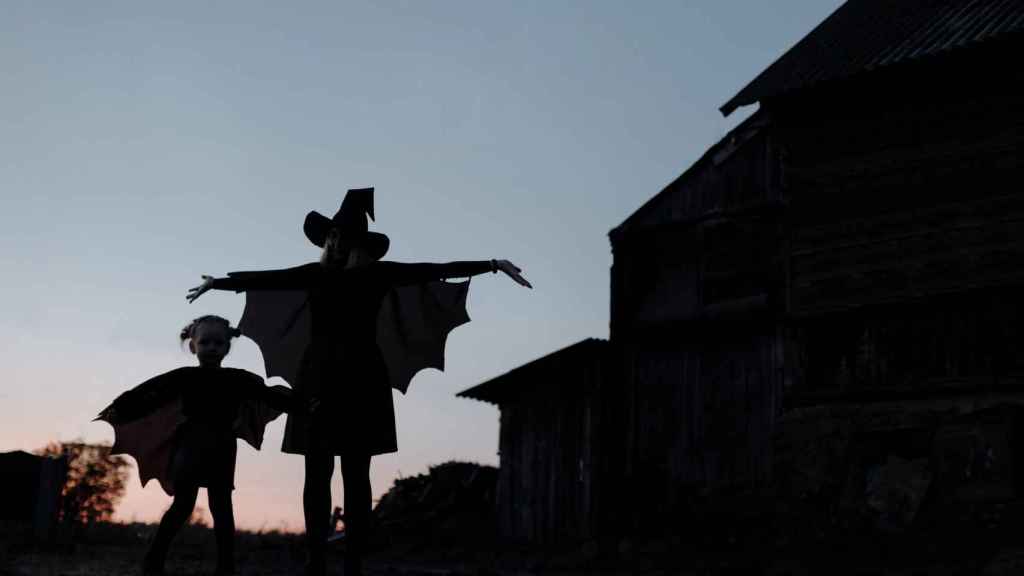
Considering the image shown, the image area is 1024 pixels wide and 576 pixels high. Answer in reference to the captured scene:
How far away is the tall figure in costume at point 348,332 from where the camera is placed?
22.5 ft

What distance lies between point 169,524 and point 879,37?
14.8m

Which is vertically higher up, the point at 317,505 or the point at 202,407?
the point at 202,407

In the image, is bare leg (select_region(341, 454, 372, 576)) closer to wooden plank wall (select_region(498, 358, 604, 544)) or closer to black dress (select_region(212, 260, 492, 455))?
black dress (select_region(212, 260, 492, 455))

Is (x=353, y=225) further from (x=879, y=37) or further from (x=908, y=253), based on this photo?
(x=879, y=37)

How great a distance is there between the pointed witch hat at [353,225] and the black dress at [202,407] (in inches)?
38.5

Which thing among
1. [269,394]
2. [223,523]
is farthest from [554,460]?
[269,394]

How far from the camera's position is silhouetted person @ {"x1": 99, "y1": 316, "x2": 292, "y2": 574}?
7.34 m

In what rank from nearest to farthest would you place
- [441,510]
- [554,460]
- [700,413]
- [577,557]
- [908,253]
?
[908,253], [577,557], [700,413], [554,460], [441,510]

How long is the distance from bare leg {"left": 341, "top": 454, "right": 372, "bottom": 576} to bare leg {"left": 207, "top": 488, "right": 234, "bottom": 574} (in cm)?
92

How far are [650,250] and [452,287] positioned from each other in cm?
1338

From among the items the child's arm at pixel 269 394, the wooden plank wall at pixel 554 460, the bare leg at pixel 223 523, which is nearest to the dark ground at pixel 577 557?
the wooden plank wall at pixel 554 460

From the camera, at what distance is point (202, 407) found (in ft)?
24.6

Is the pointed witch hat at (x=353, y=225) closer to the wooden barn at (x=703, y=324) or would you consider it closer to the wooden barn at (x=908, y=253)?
the wooden barn at (x=908, y=253)

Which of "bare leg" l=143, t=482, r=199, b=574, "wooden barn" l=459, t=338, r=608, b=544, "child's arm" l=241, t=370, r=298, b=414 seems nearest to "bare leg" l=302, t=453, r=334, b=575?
"child's arm" l=241, t=370, r=298, b=414
